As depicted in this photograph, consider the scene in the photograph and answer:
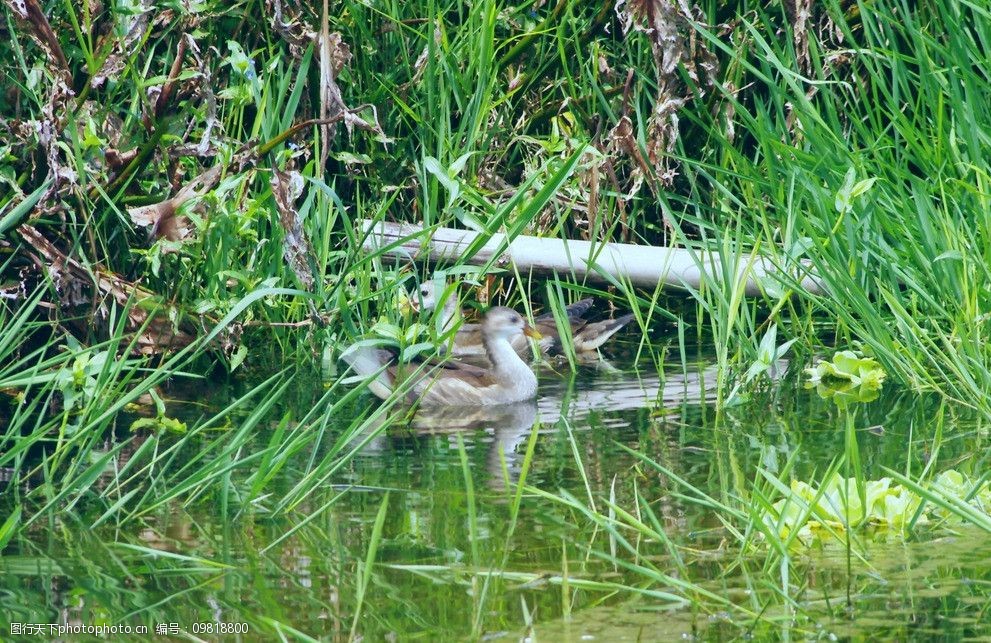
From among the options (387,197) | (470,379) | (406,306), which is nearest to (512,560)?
(406,306)

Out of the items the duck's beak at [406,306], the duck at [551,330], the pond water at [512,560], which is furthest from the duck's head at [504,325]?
the pond water at [512,560]

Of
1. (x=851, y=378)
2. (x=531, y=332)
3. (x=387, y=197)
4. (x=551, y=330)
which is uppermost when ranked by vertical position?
(x=387, y=197)

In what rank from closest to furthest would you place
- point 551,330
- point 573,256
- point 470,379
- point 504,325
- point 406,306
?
point 406,306
point 470,379
point 504,325
point 573,256
point 551,330

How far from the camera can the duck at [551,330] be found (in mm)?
7676

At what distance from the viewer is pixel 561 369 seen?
→ 25.6ft


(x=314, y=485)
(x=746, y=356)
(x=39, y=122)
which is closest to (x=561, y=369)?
(x=746, y=356)

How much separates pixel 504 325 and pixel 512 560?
3.61 m

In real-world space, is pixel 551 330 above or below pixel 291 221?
below

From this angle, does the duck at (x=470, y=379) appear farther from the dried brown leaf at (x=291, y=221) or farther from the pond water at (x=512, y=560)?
the pond water at (x=512, y=560)

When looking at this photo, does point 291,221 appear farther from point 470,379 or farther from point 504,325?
point 504,325

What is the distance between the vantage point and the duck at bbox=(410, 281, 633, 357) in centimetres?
768

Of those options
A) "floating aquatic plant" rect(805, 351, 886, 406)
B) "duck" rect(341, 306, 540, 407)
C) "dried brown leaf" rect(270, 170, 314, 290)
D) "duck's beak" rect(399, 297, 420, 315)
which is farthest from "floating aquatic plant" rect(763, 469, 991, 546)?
"duck" rect(341, 306, 540, 407)

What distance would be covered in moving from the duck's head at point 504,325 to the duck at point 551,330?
171 mm

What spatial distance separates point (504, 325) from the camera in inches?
293
